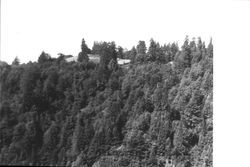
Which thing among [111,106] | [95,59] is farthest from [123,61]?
[111,106]

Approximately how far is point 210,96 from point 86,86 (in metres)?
1.33

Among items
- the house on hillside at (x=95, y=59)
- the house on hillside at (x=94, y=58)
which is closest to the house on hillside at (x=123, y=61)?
the house on hillside at (x=95, y=59)

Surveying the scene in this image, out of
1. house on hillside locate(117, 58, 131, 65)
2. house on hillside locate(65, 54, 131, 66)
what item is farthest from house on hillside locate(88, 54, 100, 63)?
house on hillside locate(117, 58, 131, 65)

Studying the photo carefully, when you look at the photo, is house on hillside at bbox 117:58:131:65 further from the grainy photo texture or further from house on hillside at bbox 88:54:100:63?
house on hillside at bbox 88:54:100:63

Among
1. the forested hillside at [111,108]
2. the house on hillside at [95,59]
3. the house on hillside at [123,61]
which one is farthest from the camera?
the house on hillside at [123,61]

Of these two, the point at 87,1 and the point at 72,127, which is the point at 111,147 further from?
the point at 87,1

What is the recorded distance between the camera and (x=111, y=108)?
500 cm

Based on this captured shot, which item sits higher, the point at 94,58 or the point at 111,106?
the point at 94,58

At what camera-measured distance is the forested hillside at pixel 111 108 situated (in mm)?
4652

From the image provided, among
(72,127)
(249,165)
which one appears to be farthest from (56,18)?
(249,165)

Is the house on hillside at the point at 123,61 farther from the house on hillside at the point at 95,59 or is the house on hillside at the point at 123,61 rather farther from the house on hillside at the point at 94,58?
the house on hillside at the point at 94,58

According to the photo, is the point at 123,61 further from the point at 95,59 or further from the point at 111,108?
the point at 111,108

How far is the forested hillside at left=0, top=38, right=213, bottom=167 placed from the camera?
465 centimetres

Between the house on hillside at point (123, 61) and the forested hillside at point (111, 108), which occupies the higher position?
the house on hillside at point (123, 61)
